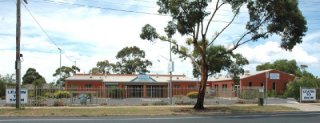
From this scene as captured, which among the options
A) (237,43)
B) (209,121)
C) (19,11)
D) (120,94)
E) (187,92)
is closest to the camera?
(209,121)

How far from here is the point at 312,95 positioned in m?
40.2

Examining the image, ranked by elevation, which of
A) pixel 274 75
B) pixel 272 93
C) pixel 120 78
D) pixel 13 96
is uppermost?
pixel 274 75

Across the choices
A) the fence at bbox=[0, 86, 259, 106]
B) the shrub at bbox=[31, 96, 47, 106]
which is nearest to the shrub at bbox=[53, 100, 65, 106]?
the fence at bbox=[0, 86, 259, 106]

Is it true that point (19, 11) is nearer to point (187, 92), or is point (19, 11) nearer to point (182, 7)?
point (182, 7)

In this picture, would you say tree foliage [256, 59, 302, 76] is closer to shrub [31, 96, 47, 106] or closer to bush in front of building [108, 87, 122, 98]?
bush in front of building [108, 87, 122, 98]

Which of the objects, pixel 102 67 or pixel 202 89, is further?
pixel 102 67

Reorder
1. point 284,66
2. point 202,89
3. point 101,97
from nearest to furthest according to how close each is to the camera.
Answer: point 202,89, point 101,97, point 284,66

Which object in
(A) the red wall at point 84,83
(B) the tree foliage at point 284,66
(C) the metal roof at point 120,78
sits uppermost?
(B) the tree foliage at point 284,66

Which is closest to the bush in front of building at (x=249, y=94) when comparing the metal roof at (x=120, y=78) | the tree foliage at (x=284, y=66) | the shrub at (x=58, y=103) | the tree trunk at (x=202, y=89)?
the tree trunk at (x=202, y=89)

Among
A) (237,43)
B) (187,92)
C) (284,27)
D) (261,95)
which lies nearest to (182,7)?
Result: (237,43)

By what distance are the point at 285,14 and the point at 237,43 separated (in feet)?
12.6

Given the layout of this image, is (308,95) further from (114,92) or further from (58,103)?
(58,103)

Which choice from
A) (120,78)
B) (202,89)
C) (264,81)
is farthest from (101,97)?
(264,81)

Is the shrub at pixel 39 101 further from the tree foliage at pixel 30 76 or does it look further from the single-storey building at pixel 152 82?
the tree foliage at pixel 30 76
